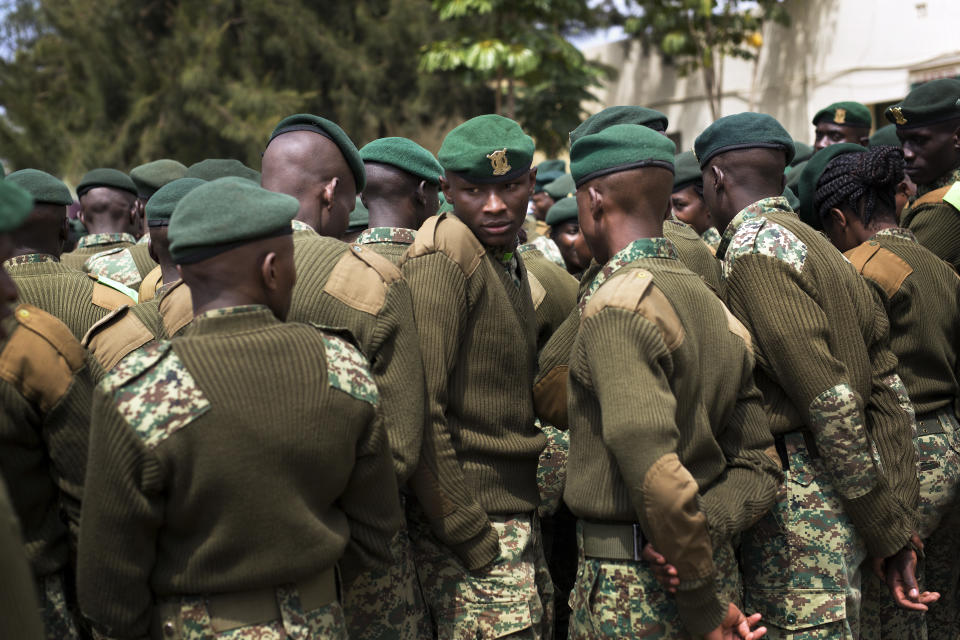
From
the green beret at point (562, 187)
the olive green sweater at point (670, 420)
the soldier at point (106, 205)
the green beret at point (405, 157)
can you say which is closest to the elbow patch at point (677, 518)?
the olive green sweater at point (670, 420)

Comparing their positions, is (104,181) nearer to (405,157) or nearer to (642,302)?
(405,157)

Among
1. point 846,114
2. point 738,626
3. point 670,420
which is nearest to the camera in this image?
point 670,420

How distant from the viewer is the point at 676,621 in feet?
9.46

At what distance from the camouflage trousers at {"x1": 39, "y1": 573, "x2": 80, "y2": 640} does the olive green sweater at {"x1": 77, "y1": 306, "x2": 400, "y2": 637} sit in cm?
49

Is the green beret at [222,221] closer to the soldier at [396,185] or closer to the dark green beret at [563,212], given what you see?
the soldier at [396,185]

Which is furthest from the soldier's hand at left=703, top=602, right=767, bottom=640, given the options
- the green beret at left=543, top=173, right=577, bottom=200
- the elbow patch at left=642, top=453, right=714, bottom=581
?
the green beret at left=543, top=173, right=577, bottom=200

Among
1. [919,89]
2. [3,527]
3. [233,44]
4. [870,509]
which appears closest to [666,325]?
[870,509]

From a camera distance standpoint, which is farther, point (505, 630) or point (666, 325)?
point (505, 630)

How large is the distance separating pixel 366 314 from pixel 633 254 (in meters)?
0.91

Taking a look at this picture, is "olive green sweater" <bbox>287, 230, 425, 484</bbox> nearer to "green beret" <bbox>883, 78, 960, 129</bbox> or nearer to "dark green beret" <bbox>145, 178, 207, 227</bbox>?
"dark green beret" <bbox>145, 178, 207, 227</bbox>

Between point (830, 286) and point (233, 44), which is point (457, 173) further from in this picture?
point (233, 44)

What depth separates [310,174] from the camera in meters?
3.44

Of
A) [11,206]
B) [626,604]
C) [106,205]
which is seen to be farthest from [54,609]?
[106,205]

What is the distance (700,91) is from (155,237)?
16.6 m
